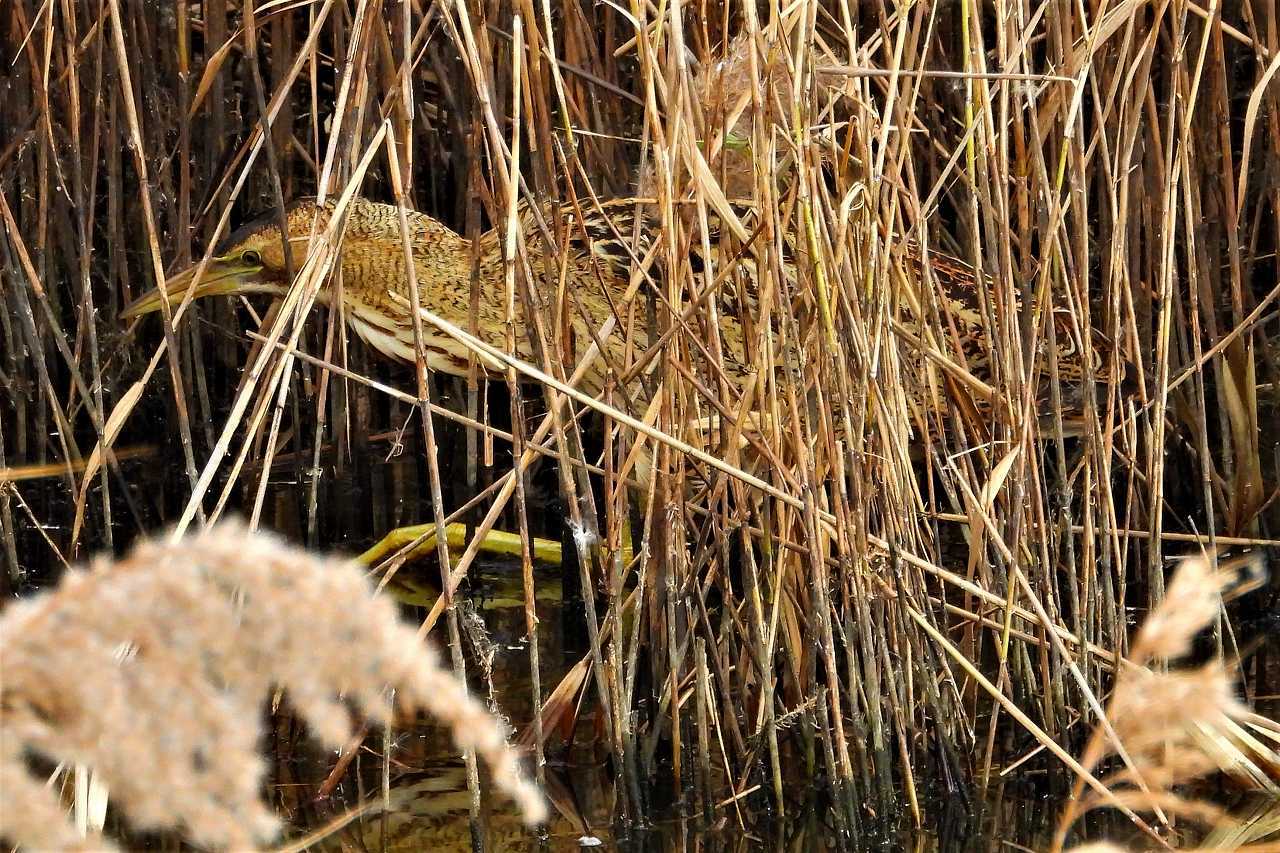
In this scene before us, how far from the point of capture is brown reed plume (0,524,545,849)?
744mm

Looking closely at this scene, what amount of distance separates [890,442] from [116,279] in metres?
2.10

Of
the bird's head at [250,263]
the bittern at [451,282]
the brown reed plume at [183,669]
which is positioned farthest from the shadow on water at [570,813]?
the brown reed plume at [183,669]

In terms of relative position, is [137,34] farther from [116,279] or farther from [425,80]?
[425,80]

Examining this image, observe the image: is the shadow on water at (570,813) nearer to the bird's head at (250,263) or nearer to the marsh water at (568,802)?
the marsh water at (568,802)

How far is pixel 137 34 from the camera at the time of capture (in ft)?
10.9

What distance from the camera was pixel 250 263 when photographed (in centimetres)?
322

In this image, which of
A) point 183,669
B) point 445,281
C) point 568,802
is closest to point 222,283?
point 445,281

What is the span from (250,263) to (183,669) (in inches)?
100

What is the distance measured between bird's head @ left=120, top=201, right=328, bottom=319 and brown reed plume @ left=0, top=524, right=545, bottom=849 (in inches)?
93.5

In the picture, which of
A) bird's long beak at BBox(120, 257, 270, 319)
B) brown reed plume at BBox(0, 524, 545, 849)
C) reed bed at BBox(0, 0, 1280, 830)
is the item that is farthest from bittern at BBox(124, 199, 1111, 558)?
brown reed plume at BBox(0, 524, 545, 849)

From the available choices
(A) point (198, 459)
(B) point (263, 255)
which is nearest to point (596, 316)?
(B) point (263, 255)

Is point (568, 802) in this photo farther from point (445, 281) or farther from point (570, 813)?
point (445, 281)

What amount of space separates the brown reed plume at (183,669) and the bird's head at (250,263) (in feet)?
7.79

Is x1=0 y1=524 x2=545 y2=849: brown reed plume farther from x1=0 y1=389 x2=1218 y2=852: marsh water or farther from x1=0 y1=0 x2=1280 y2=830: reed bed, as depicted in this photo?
x1=0 y1=389 x2=1218 y2=852: marsh water
